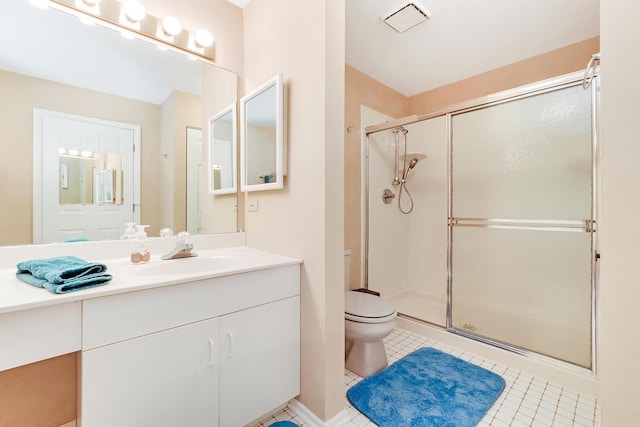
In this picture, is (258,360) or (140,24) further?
(140,24)

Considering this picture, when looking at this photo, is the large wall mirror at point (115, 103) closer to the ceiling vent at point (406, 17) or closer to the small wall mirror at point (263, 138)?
the small wall mirror at point (263, 138)

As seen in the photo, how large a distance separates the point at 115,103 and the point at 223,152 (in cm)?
60

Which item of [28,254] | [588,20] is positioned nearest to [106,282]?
[28,254]

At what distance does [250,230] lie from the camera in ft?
5.93

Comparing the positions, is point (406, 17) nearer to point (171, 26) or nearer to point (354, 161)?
point (354, 161)

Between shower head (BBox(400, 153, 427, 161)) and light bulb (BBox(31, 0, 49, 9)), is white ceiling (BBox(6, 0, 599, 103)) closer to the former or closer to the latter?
light bulb (BBox(31, 0, 49, 9))

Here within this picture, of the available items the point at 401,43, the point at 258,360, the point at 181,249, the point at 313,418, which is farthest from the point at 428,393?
the point at 401,43

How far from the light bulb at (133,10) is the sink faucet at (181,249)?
1.16 metres

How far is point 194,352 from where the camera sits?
1.07 metres

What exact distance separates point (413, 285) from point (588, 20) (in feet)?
8.56

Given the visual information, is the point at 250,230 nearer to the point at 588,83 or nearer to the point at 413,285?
the point at 413,285

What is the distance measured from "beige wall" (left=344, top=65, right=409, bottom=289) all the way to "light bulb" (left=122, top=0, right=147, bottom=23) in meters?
1.58

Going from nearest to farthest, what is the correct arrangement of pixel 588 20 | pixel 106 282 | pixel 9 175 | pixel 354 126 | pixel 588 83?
1. pixel 106 282
2. pixel 9 175
3. pixel 588 83
4. pixel 588 20
5. pixel 354 126

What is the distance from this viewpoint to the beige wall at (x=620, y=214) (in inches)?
38.2
